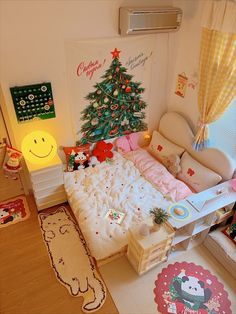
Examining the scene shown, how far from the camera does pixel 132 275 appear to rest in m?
2.34

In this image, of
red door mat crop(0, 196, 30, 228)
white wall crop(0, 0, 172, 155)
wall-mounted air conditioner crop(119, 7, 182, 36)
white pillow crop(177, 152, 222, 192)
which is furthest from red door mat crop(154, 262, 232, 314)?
wall-mounted air conditioner crop(119, 7, 182, 36)

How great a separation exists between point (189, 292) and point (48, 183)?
176 cm

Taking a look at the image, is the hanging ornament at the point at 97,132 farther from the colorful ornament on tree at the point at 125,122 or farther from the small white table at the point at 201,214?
the small white table at the point at 201,214

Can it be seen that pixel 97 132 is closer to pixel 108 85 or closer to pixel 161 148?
pixel 108 85

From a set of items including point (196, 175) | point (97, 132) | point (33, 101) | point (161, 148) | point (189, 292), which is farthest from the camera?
point (161, 148)

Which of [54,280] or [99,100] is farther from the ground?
[99,100]

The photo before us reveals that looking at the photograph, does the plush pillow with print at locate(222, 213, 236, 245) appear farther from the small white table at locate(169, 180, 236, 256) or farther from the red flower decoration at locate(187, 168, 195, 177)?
the red flower decoration at locate(187, 168, 195, 177)

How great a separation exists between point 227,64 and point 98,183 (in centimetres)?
176

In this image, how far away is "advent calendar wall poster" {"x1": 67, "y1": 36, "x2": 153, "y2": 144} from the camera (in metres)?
2.57

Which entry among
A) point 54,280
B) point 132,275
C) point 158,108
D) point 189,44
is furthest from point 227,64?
point 54,280

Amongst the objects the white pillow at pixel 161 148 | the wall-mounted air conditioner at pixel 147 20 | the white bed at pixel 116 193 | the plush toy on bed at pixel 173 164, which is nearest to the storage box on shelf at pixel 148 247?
the white bed at pixel 116 193

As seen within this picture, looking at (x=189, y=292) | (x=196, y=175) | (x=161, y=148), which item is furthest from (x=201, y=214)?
(x=161, y=148)

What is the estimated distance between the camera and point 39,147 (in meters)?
2.62

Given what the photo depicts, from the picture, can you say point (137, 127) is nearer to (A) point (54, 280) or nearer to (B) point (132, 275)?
(B) point (132, 275)
